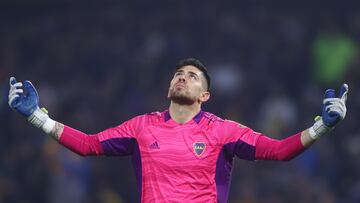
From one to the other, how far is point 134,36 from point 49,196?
3696 millimetres

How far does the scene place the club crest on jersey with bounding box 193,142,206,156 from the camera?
8141mm

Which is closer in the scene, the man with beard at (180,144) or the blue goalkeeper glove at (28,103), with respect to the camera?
the man with beard at (180,144)

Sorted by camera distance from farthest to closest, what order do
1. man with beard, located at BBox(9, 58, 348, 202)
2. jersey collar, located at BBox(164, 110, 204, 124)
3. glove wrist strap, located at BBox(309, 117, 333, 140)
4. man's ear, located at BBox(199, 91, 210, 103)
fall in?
man's ear, located at BBox(199, 91, 210, 103), jersey collar, located at BBox(164, 110, 204, 124), man with beard, located at BBox(9, 58, 348, 202), glove wrist strap, located at BBox(309, 117, 333, 140)

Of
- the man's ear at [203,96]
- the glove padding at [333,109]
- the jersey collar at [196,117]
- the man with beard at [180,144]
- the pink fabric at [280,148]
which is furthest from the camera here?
the man's ear at [203,96]

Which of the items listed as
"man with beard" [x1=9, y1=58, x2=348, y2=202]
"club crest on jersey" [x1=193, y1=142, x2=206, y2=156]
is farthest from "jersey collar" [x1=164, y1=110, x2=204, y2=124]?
"club crest on jersey" [x1=193, y1=142, x2=206, y2=156]

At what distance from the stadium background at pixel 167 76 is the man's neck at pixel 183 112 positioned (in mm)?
4279

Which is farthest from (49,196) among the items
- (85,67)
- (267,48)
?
(267,48)

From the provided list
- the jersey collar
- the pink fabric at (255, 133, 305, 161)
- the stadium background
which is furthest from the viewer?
the stadium background

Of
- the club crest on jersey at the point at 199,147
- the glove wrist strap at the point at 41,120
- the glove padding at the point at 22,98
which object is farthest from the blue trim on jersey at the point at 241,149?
the glove padding at the point at 22,98

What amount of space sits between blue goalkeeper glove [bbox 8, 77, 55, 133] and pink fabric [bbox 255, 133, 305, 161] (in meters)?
1.62

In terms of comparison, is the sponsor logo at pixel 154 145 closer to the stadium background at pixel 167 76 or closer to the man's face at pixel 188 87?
the man's face at pixel 188 87

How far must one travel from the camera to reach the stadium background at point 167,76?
1320 centimetres

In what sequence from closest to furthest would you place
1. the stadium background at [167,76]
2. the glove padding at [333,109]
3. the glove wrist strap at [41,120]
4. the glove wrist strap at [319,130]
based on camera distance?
1. the glove padding at [333,109]
2. the glove wrist strap at [319,130]
3. the glove wrist strap at [41,120]
4. the stadium background at [167,76]

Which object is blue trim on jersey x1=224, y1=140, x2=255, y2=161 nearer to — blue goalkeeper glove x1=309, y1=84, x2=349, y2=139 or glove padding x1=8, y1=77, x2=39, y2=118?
blue goalkeeper glove x1=309, y1=84, x2=349, y2=139
